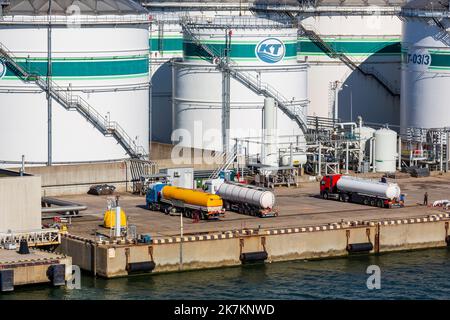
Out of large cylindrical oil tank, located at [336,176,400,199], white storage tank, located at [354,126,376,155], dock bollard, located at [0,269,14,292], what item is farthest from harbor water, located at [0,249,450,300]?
white storage tank, located at [354,126,376,155]

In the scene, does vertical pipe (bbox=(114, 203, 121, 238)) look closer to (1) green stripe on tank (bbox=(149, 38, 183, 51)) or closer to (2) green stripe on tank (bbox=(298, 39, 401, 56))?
(1) green stripe on tank (bbox=(149, 38, 183, 51))

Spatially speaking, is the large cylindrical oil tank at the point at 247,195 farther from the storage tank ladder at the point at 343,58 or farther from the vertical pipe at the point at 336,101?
the storage tank ladder at the point at 343,58

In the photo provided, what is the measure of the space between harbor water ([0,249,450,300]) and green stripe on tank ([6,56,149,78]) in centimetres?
1787

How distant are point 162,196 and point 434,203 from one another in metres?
12.3

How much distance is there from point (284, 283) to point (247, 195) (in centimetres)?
993

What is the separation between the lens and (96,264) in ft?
240

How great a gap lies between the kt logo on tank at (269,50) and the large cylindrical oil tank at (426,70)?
7.20 meters

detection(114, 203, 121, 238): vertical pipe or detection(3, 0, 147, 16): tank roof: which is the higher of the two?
detection(3, 0, 147, 16): tank roof

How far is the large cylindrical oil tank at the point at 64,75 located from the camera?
8831cm

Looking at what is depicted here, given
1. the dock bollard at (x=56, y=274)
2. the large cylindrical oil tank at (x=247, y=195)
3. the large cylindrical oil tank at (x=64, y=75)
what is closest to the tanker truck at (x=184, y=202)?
the large cylindrical oil tank at (x=247, y=195)

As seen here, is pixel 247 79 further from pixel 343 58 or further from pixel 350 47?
pixel 350 47

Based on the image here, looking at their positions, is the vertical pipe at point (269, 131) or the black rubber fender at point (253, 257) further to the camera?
the vertical pipe at point (269, 131)

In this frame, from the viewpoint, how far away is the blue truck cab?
82312 mm
